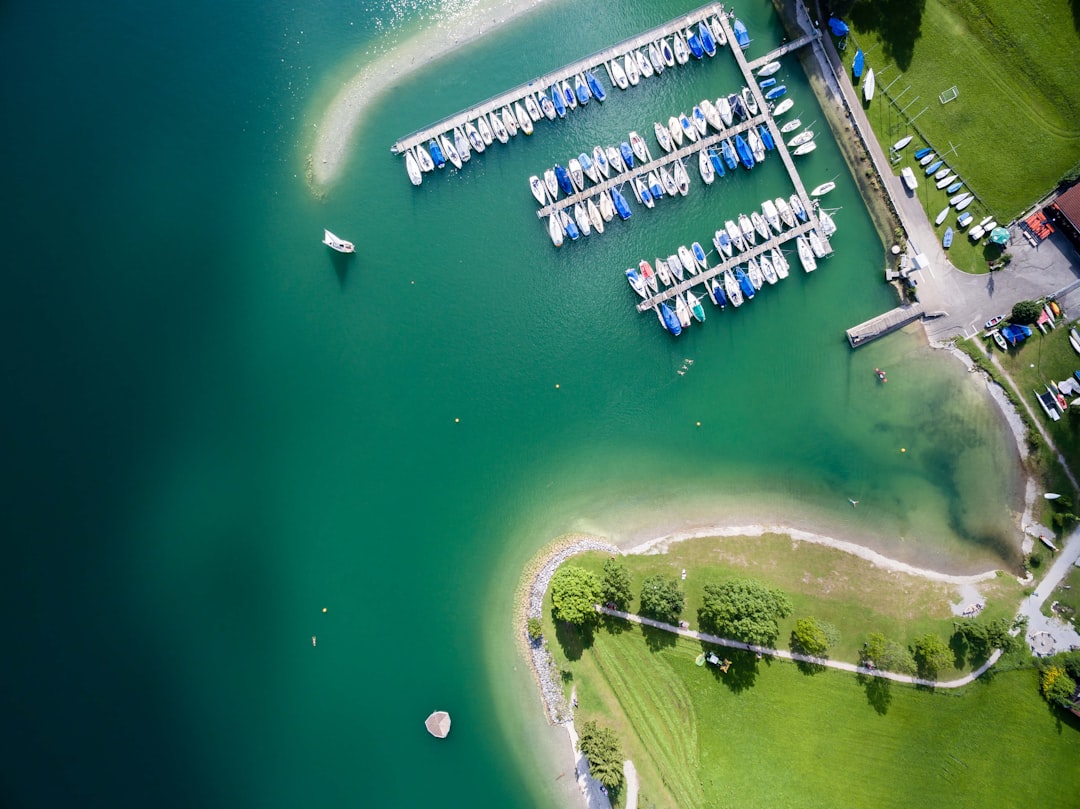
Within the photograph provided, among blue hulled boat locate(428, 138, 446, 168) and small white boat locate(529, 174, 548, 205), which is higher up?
blue hulled boat locate(428, 138, 446, 168)

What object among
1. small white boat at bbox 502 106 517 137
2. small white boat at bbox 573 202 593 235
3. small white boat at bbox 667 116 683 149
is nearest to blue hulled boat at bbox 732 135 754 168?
small white boat at bbox 667 116 683 149

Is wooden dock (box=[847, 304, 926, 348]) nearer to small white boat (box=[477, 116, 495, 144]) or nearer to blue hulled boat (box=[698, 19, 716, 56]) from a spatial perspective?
blue hulled boat (box=[698, 19, 716, 56])

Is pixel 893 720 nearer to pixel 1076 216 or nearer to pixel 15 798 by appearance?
pixel 1076 216

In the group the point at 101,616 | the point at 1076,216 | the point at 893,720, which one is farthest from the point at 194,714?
the point at 1076,216

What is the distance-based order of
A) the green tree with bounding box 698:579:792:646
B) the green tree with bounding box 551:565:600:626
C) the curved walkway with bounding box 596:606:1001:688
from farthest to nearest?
the curved walkway with bounding box 596:606:1001:688 < the green tree with bounding box 551:565:600:626 < the green tree with bounding box 698:579:792:646

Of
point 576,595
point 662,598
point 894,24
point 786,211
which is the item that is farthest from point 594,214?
point 662,598

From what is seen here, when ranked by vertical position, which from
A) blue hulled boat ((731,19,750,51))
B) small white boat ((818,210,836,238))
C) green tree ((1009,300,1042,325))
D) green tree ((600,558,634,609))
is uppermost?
blue hulled boat ((731,19,750,51))

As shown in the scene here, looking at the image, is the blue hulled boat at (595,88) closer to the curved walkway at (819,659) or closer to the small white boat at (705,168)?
the small white boat at (705,168)
